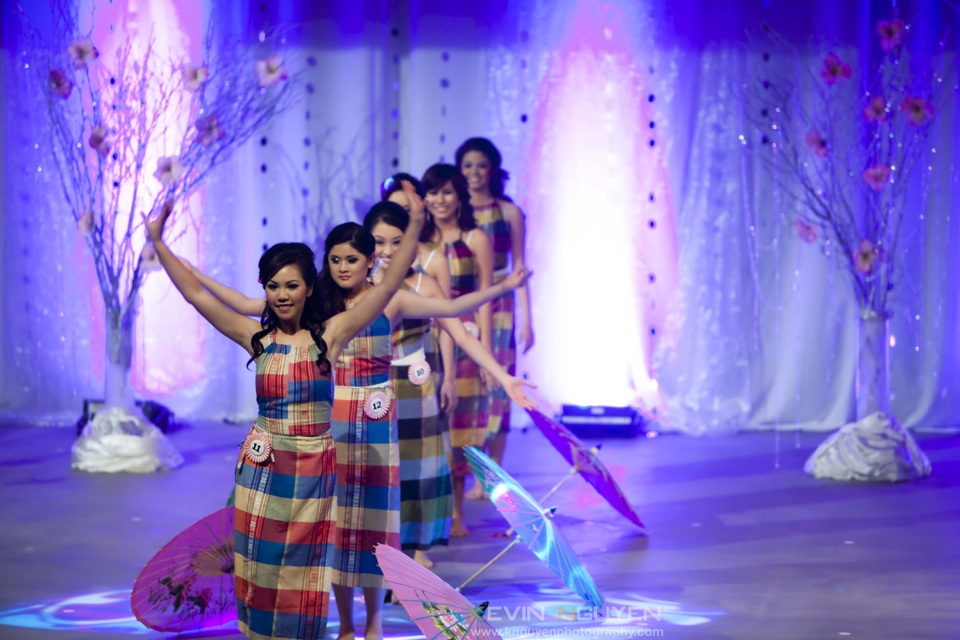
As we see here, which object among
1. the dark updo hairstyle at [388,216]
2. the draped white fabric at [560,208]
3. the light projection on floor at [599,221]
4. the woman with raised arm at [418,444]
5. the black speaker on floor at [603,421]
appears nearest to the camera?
the dark updo hairstyle at [388,216]

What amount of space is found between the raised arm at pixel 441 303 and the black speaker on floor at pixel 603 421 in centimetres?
351

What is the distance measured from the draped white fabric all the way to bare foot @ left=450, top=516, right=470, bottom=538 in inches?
106

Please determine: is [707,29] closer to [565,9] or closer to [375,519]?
[565,9]

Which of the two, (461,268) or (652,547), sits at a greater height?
(461,268)


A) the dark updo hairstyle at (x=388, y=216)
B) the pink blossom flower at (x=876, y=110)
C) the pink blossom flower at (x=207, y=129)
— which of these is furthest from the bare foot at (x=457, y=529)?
the pink blossom flower at (x=876, y=110)

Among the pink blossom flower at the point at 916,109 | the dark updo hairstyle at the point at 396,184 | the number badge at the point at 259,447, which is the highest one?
the pink blossom flower at the point at 916,109

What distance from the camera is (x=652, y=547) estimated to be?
4684mm

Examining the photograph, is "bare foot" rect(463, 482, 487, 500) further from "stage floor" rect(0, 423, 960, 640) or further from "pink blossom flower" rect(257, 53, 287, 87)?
"pink blossom flower" rect(257, 53, 287, 87)

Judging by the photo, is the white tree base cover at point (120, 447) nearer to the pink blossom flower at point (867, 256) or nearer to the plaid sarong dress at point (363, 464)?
the plaid sarong dress at point (363, 464)

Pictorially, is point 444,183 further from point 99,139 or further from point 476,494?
point 99,139

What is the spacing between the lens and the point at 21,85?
740cm

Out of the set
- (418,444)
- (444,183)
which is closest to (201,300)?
(418,444)

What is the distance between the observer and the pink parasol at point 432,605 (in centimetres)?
272

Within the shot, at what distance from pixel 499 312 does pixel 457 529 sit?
1004 millimetres
